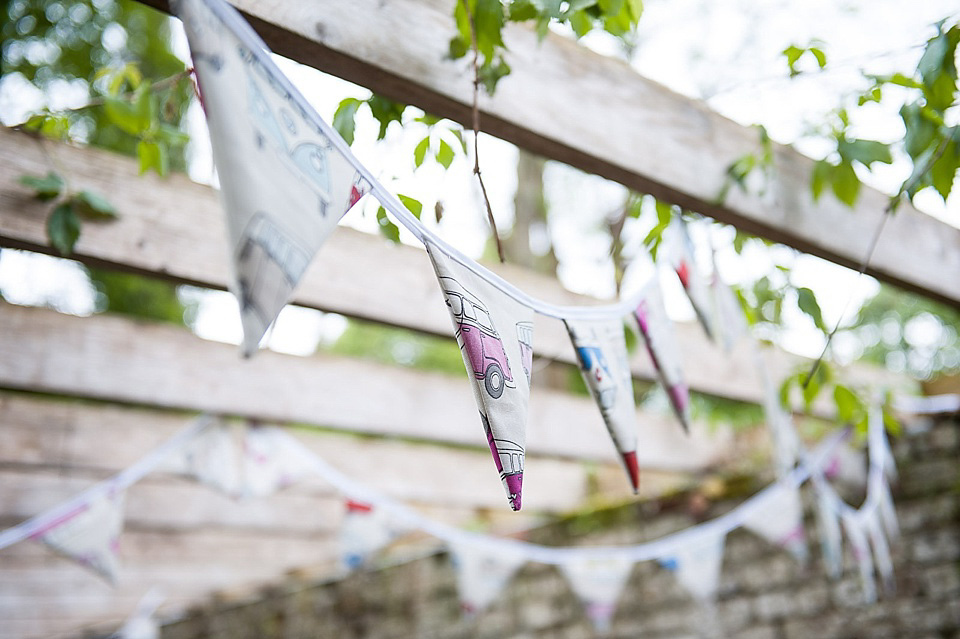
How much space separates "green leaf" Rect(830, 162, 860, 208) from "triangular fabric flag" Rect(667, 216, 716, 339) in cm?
29

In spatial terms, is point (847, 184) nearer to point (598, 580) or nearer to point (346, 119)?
point (346, 119)

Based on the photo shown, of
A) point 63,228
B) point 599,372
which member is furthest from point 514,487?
point 63,228

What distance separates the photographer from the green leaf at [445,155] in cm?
138

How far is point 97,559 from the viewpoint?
248 cm

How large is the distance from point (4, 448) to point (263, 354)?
84 centimetres

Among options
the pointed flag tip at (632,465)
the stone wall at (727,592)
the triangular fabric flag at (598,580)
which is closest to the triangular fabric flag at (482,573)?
the triangular fabric flag at (598,580)

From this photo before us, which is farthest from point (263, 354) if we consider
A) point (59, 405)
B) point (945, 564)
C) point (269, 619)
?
point (269, 619)

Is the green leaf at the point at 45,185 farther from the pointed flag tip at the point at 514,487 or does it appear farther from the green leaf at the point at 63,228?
the pointed flag tip at the point at 514,487

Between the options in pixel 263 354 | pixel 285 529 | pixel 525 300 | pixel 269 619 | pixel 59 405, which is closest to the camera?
pixel 525 300

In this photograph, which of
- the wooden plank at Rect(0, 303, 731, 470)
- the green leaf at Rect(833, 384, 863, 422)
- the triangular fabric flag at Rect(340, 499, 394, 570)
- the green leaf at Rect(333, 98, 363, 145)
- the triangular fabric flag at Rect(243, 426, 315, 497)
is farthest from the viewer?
the triangular fabric flag at Rect(340, 499, 394, 570)

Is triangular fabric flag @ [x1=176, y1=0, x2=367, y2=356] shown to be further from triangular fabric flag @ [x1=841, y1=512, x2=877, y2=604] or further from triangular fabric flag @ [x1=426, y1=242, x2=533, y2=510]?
triangular fabric flag @ [x1=841, y1=512, x2=877, y2=604]

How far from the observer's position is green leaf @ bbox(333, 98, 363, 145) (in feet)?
4.03

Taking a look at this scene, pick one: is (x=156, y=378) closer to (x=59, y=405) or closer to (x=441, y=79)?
(x=59, y=405)

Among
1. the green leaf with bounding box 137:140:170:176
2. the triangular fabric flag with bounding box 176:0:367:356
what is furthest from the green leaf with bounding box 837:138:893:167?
the green leaf with bounding box 137:140:170:176
